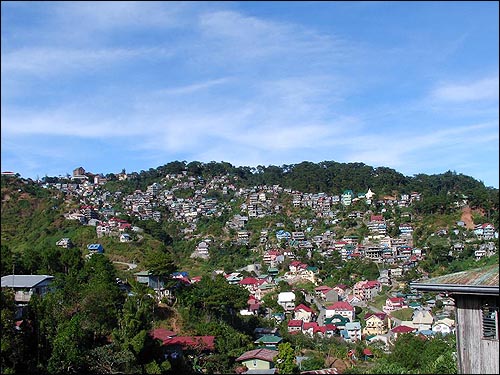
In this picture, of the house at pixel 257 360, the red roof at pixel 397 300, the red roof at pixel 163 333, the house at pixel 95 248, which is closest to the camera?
the house at pixel 257 360

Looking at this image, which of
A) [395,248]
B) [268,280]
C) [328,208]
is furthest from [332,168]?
[268,280]

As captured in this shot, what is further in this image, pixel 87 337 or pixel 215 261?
pixel 215 261

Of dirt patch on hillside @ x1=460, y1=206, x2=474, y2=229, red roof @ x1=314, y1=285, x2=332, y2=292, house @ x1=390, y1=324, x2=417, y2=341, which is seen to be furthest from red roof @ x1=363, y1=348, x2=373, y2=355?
dirt patch on hillside @ x1=460, y1=206, x2=474, y2=229

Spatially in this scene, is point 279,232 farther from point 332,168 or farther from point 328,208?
point 332,168

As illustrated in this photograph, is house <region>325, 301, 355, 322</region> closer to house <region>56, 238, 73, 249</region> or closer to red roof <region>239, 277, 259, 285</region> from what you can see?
red roof <region>239, 277, 259, 285</region>

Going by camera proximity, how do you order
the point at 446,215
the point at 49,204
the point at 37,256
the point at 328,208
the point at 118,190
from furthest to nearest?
the point at 118,190, the point at 328,208, the point at 446,215, the point at 49,204, the point at 37,256

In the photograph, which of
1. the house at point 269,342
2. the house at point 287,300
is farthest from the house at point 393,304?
the house at point 269,342

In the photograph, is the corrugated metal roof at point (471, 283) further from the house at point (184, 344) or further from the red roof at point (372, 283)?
the red roof at point (372, 283)

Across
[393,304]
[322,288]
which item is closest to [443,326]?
[393,304]
